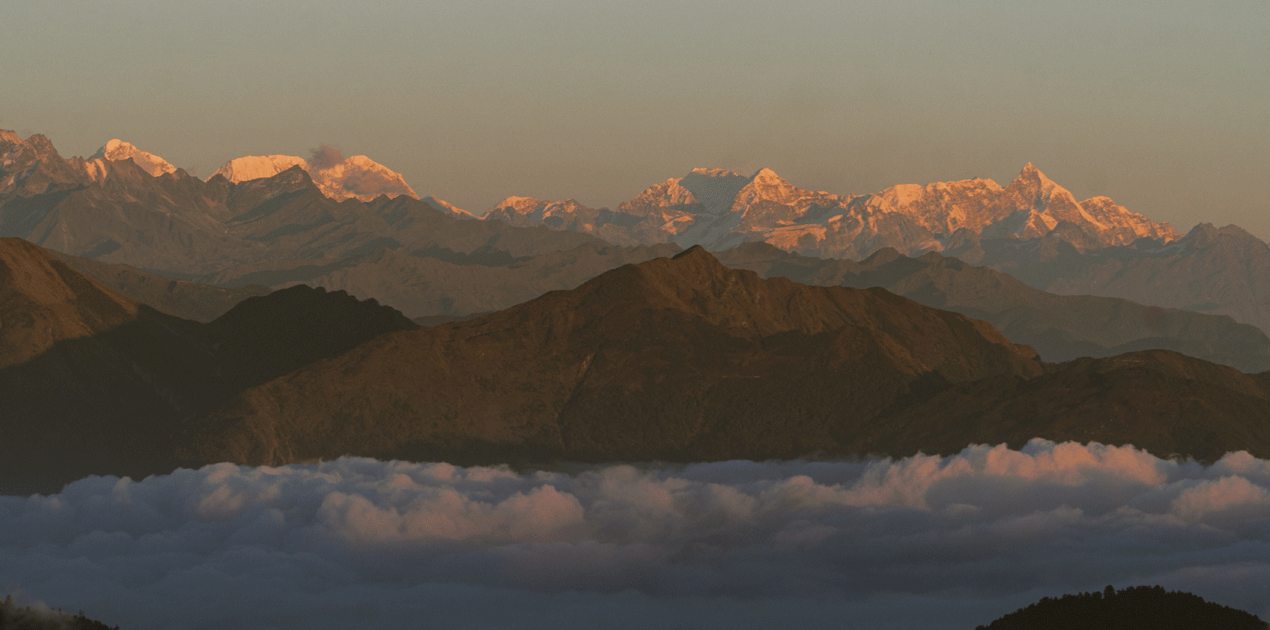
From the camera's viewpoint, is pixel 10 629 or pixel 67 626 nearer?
pixel 10 629
